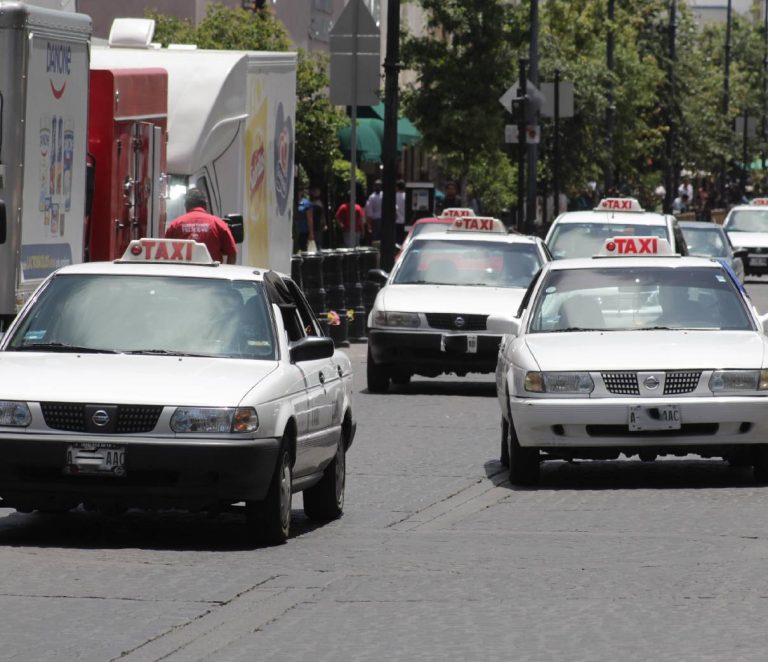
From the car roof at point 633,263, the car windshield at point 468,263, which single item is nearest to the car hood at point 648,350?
the car roof at point 633,263

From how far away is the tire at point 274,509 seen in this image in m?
10.6

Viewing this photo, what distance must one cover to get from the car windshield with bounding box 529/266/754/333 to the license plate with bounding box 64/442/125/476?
4.96 m

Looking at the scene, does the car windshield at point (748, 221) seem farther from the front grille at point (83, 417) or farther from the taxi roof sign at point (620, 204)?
the front grille at point (83, 417)

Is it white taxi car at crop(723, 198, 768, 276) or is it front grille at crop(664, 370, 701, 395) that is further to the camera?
white taxi car at crop(723, 198, 768, 276)

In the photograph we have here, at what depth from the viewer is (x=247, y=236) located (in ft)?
81.3

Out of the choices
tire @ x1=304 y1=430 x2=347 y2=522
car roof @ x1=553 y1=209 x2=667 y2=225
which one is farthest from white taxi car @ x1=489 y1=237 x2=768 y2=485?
car roof @ x1=553 y1=209 x2=667 y2=225

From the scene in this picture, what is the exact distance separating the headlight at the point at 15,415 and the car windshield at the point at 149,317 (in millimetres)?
851

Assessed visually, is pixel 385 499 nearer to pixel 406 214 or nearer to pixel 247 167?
pixel 247 167

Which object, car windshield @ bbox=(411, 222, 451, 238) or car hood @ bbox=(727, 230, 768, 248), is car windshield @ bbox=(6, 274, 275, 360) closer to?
car windshield @ bbox=(411, 222, 451, 238)

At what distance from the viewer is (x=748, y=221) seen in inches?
2014

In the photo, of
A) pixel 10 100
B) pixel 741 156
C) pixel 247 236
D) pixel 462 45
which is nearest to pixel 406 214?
pixel 462 45

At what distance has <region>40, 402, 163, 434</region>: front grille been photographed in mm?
10266

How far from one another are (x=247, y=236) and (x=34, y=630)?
55.0 ft

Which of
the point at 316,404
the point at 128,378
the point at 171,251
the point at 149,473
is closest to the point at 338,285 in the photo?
the point at 171,251
